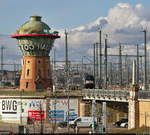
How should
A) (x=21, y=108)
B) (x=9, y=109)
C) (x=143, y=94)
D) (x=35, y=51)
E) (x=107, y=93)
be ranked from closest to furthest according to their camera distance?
(x=143, y=94), (x=107, y=93), (x=21, y=108), (x=9, y=109), (x=35, y=51)

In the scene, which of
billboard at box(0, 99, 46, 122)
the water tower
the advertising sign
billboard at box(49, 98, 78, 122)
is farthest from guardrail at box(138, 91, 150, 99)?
the water tower

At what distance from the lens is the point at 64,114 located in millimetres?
76562

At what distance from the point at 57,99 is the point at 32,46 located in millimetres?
14533

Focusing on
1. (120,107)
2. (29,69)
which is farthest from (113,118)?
(29,69)

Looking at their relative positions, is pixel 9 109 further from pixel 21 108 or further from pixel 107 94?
pixel 107 94

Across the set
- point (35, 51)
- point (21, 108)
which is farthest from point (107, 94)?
point (35, 51)

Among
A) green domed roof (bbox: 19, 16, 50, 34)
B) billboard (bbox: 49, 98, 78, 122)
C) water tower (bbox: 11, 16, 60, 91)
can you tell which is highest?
green domed roof (bbox: 19, 16, 50, 34)

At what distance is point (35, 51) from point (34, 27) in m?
4.61

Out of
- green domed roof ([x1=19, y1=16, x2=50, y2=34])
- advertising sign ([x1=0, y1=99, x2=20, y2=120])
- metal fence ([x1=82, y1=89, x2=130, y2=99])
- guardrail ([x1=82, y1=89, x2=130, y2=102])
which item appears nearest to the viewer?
metal fence ([x1=82, y1=89, x2=130, y2=99])

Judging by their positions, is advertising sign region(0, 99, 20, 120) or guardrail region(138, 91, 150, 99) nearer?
guardrail region(138, 91, 150, 99)

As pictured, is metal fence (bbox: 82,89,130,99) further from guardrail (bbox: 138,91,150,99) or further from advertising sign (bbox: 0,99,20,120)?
advertising sign (bbox: 0,99,20,120)

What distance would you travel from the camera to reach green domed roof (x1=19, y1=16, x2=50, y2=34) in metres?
86.4

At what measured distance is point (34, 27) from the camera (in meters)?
86.3

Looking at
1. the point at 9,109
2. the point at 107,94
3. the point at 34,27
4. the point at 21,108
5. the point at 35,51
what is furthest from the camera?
the point at 35,51
